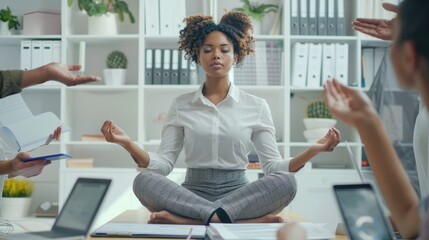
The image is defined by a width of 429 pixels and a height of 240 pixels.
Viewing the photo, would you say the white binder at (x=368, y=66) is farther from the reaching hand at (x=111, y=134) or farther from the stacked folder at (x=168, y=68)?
the reaching hand at (x=111, y=134)

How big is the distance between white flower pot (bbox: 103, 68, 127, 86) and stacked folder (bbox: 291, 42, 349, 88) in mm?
1153

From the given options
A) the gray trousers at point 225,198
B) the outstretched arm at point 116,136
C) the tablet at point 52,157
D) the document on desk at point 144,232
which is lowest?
the document on desk at point 144,232

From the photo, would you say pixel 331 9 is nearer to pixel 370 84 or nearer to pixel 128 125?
pixel 370 84

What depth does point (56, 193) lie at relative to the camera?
13.3 ft

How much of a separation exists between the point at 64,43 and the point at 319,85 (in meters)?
1.71

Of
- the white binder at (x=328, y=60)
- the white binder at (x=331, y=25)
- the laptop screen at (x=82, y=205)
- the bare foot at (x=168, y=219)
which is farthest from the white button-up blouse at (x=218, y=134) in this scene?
the white binder at (x=331, y=25)

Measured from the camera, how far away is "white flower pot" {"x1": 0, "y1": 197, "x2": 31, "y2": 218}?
3.70 meters

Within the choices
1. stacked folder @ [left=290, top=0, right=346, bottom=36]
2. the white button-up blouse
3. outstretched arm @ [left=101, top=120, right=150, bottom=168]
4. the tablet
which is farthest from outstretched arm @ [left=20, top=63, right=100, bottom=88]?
stacked folder @ [left=290, top=0, right=346, bottom=36]

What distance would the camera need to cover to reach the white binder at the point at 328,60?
3748 mm

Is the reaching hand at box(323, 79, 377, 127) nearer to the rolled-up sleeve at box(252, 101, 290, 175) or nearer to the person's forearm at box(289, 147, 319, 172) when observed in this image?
the person's forearm at box(289, 147, 319, 172)

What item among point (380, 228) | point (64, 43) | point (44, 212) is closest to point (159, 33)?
point (64, 43)

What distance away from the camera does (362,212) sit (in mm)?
994

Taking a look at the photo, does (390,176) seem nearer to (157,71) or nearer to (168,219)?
(168,219)

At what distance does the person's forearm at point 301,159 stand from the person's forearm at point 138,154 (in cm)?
57
